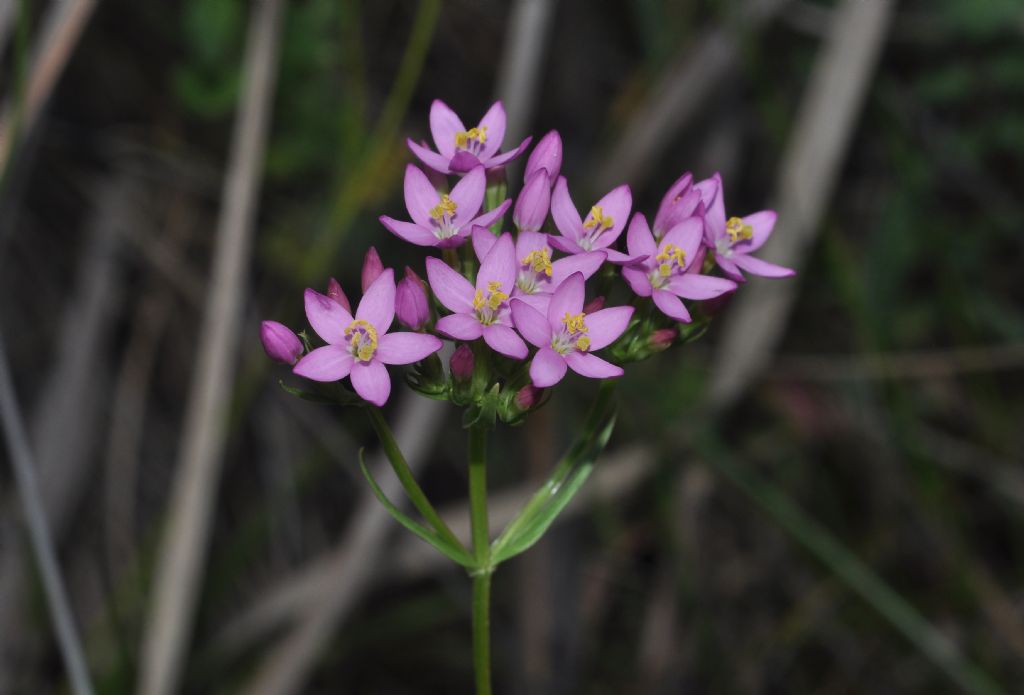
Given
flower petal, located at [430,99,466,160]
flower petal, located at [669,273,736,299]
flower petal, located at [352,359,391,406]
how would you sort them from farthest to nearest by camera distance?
flower petal, located at [430,99,466,160] → flower petal, located at [669,273,736,299] → flower petal, located at [352,359,391,406]

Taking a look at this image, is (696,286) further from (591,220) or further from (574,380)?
(574,380)

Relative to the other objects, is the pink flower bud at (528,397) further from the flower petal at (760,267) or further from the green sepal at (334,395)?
the flower petal at (760,267)

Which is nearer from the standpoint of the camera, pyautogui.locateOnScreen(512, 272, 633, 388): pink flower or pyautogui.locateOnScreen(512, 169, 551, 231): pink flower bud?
pyautogui.locateOnScreen(512, 272, 633, 388): pink flower

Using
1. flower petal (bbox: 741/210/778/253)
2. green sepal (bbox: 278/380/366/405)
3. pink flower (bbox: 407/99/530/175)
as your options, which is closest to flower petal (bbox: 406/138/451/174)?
pink flower (bbox: 407/99/530/175)

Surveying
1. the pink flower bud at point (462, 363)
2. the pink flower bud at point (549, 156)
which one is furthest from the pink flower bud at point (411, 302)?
the pink flower bud at point (549, 156)

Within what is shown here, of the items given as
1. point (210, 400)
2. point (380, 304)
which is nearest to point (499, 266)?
point (380, 304)

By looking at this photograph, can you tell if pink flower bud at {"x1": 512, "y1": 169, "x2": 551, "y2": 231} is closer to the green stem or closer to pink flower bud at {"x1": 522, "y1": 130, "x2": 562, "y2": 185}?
pink flower bud at {"x1": 522, "y1": 130, "x2": 562, "y2": 185}

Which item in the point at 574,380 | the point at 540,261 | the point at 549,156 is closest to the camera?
the point at 540,261

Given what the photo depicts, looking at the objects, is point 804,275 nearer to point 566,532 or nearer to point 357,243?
point 566,532

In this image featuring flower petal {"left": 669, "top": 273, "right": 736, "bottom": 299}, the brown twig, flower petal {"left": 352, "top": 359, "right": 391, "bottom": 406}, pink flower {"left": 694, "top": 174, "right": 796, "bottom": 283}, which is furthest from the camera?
the brown twig
